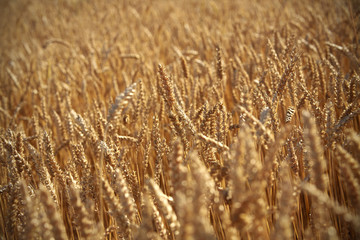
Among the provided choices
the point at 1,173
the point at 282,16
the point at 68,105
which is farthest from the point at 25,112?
the point at 282,16

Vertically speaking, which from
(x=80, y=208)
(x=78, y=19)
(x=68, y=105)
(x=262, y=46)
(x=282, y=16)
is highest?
(x=78, y=19)

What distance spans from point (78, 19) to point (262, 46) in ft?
11.9

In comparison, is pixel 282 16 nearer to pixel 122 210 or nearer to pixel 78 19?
pixel 122 210

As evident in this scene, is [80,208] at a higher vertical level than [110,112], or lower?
lower

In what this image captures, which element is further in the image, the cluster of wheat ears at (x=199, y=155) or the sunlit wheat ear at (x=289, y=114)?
the sunlit wheat ear at (x=289, y=114)

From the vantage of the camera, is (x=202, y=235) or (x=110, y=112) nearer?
(x=202, y=235)

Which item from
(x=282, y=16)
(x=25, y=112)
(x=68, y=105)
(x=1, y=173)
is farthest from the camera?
(x=282, y=16)

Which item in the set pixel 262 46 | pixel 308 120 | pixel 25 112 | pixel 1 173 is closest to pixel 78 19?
pixel 25 112

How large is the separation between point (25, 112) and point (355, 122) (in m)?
2.11

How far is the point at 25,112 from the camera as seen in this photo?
210cm

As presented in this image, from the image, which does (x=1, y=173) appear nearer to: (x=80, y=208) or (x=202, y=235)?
(x=80, y=208)

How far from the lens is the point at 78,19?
4711 millimetres

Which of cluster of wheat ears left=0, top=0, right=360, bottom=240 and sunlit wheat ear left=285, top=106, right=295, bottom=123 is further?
sunlit wheat ear left=285, top=106, right=295, bottom=123

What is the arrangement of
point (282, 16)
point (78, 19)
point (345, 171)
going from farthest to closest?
1. point (78, 19)
2. point (282, 16)
3. point (345, 171)
